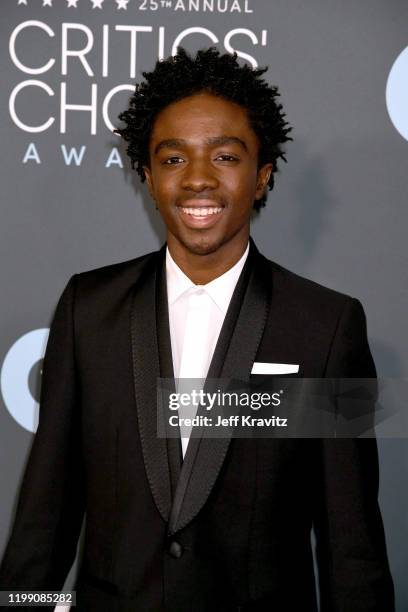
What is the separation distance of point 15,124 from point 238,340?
95 cm

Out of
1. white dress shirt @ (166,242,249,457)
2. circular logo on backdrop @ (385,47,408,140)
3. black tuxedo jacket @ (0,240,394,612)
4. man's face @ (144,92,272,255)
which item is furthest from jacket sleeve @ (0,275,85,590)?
circular logo on backdrop @ (385,47,408,140)

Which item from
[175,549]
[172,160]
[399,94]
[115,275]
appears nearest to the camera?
[175,549]

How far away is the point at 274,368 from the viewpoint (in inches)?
61.1

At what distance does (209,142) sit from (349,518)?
84 centimetres

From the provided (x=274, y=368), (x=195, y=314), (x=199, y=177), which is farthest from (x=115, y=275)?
(x=274, y=368)

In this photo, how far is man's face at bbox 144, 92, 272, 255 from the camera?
5.05 ft

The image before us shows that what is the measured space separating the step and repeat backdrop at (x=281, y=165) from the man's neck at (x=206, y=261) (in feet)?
1.40

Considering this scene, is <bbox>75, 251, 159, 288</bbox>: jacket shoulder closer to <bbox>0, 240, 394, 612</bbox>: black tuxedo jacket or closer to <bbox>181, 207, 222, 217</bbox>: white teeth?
<bbox>0, 240, 394, 612</bbox>: black tuxedo jacket

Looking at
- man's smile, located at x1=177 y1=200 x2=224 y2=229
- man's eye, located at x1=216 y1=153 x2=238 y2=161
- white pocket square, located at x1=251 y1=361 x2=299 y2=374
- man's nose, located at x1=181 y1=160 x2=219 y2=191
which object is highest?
man's eye, located at x1=216 y1=153 x2=238 y2=161

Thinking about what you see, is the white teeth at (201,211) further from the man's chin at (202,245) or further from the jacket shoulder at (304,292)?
the jacket shoulder at (304,292)

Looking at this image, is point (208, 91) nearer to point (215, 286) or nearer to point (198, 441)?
point (215, 286)

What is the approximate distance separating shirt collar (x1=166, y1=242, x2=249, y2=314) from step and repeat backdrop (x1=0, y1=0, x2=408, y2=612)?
430 millimetres

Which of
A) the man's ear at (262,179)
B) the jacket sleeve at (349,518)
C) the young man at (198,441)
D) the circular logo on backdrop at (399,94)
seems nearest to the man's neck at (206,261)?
the young man at (198,441)

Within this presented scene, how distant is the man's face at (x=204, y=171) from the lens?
1.54 metres
